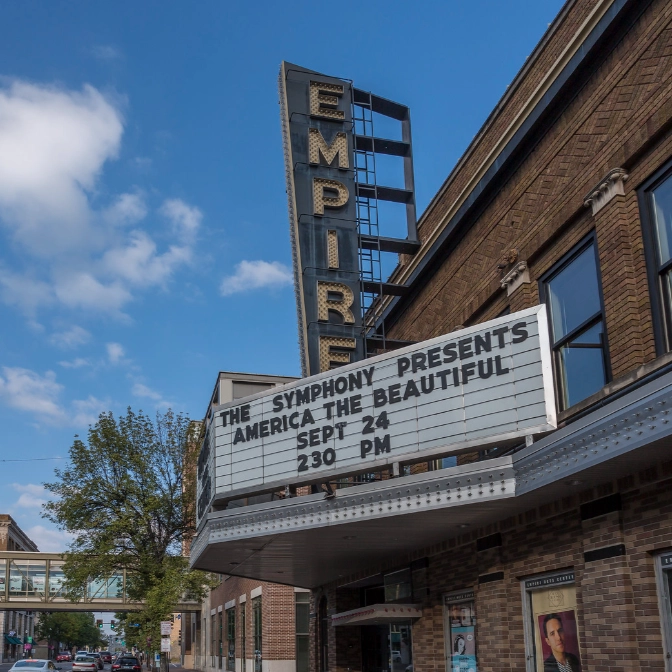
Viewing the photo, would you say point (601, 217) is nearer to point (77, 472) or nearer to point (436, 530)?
point (436, 530)

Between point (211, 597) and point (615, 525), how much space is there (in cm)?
4579

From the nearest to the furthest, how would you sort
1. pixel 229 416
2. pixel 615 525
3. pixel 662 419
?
pixel 662 419, pixel 615 525, pixel 229 416

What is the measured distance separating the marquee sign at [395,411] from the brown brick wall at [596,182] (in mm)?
1153

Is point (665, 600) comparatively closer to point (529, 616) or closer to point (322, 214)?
point (529, 616)

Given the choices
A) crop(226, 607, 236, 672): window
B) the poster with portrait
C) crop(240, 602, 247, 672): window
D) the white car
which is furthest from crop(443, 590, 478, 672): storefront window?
crop(226, 607, 236, 672): window

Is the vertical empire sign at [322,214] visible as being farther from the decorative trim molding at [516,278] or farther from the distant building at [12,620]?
the distant building at [12,620]

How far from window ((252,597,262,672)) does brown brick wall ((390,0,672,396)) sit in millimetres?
23852

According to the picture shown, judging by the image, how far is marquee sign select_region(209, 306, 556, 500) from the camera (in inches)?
441

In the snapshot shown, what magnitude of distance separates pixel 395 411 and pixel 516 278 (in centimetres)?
324

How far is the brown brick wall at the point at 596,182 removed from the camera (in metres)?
10.8

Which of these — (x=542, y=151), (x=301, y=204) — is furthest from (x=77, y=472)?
(x=542, y=151)

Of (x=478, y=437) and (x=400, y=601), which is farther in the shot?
(x=400, y=601)

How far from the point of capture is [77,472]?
3444cm

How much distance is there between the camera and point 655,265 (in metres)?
10.8
